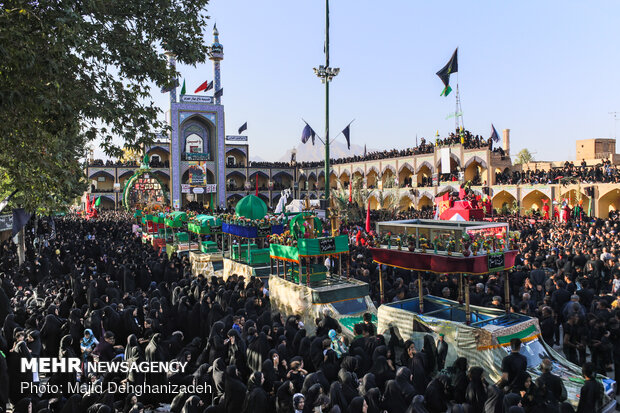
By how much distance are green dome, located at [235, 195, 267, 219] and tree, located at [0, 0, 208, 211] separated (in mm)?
6043

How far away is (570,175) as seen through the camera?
90.9ft

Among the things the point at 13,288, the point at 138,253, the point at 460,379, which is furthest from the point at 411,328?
the point at 138,253

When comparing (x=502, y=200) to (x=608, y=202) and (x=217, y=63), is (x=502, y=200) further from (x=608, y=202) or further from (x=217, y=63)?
(x=217, y=63)

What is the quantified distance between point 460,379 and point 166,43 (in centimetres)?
689

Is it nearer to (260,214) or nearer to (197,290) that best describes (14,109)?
(197,290)

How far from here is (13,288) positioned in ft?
42.3

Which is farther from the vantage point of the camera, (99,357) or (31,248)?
(31,248)

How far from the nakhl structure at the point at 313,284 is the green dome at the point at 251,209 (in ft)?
7.46

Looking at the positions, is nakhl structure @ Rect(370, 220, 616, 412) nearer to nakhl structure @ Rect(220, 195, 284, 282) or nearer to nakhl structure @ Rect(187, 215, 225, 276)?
nakhl structure @ Rect(220, 195, 284, 282)

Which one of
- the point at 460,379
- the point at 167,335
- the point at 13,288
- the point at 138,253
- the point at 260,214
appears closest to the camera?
the point at 460,379

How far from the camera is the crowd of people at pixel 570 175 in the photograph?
86.0 ft

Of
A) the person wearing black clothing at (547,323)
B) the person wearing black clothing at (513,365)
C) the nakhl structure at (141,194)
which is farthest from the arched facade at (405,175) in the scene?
the person wearing black clothing at (513,365)
